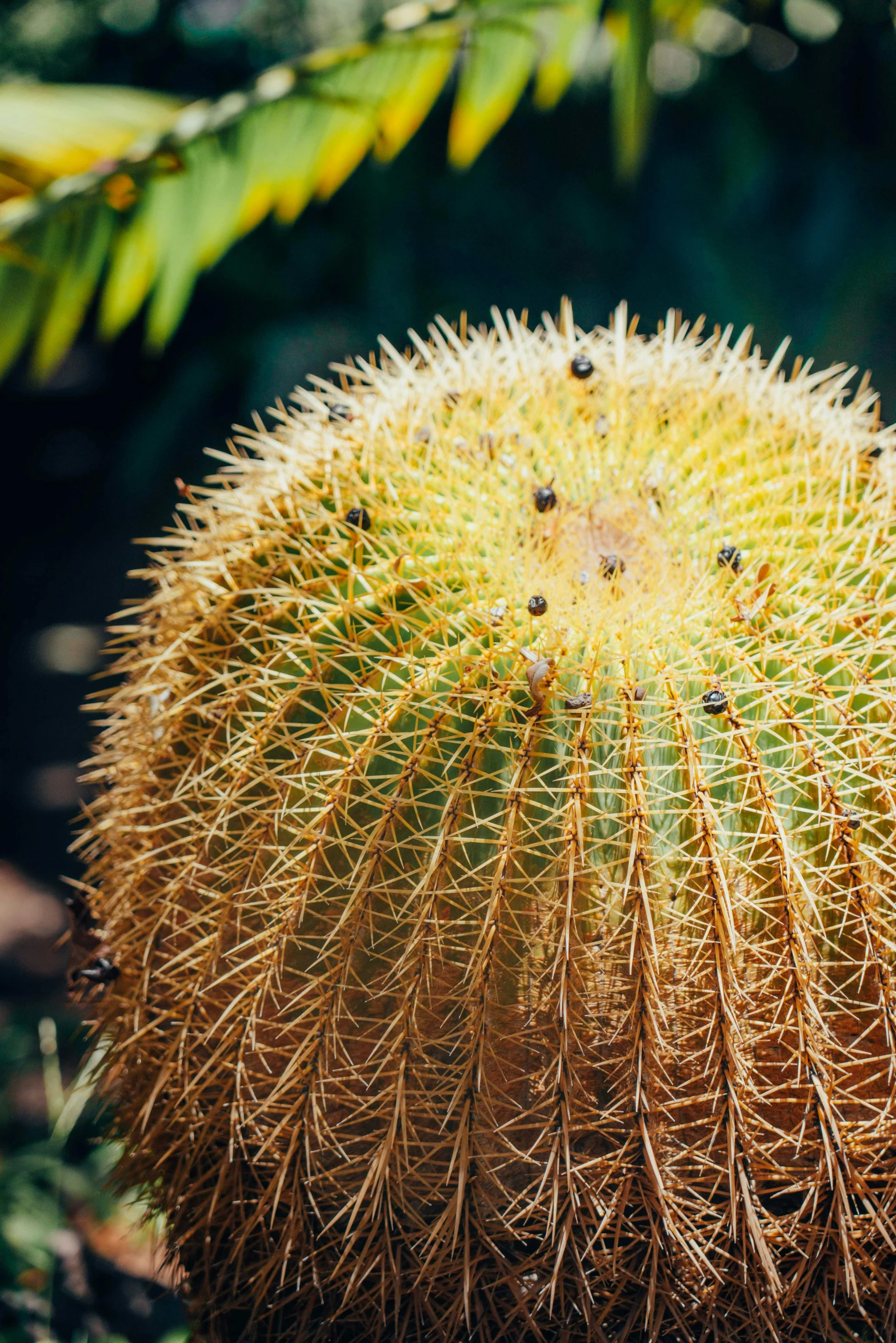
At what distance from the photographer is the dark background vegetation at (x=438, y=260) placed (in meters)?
4.16

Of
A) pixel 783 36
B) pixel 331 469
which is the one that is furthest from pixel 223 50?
pixel 331 469

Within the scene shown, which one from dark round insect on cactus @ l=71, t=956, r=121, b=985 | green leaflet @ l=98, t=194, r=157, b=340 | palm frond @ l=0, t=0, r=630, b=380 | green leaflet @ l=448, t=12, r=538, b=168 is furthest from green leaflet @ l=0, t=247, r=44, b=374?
dark round insect on cactus @ l=71, t=956, r=121, b=985

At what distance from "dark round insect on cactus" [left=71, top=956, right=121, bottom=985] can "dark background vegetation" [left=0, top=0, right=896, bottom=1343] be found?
2.52 meters

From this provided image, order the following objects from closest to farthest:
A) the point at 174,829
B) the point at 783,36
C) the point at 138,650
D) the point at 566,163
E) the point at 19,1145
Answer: the point at 174,829, the point at 138,650, the point at 19,1145, the point at 783,36, the point at 566,163

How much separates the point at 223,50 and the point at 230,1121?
15.7 ft

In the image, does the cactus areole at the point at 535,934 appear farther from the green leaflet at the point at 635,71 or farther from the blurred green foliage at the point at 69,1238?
the green leaflet at the point at 635,71

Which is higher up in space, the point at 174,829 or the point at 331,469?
the point at 331,469

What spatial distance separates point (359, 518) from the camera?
4.32 feet

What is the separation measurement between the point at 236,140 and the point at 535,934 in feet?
6.99

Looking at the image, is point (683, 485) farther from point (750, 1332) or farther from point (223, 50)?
point (223, 50)

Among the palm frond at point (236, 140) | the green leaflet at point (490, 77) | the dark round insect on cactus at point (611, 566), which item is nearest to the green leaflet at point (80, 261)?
the palm frond at point (236, 140)

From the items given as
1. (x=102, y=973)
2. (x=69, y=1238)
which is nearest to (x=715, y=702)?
(x=102, y=973)

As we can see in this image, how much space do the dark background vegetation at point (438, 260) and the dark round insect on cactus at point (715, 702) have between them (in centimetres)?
314

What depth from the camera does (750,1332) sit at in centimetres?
111
